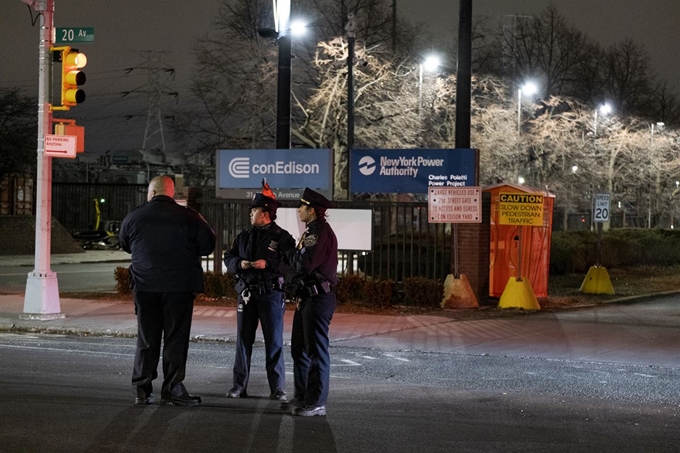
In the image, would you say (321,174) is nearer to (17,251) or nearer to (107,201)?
(17,251)

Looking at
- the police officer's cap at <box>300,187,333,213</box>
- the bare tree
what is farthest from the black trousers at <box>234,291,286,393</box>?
the bare tree

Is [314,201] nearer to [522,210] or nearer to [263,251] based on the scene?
[263,251]

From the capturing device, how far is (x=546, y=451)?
6.99m

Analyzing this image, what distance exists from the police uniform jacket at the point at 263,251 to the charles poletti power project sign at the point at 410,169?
9700mm

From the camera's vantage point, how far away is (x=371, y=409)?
8383 mm

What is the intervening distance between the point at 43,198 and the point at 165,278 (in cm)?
784

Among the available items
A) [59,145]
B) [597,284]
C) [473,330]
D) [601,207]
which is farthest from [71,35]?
[597,284]

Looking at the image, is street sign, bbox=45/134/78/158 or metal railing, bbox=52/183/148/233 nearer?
street sign, bbox=45/134/78/158

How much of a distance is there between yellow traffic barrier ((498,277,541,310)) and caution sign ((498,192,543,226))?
1.21m

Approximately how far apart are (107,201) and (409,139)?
22.6m

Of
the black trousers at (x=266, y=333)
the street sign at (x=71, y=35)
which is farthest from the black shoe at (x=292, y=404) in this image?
the street sign at (x=71, y=35)

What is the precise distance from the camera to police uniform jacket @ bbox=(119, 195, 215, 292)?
26.6ft

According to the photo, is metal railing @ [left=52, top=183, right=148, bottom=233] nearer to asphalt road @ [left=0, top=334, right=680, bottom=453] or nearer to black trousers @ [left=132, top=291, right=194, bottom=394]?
asphalt road @ [left=0, top=334, right=680, bottom=453]

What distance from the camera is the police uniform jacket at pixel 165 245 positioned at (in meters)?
8.12
